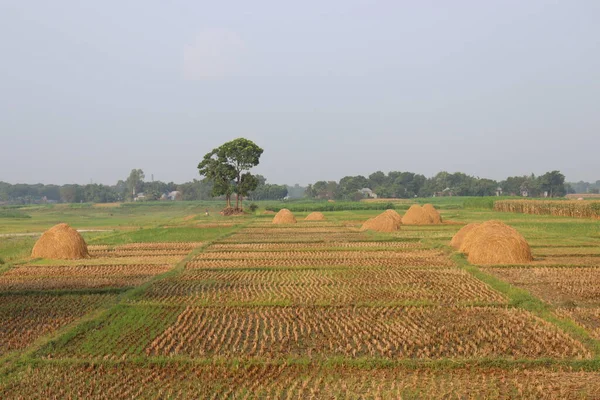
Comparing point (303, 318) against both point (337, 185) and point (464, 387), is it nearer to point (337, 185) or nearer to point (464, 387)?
point (464, 387)

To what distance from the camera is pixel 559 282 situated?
1520 cm

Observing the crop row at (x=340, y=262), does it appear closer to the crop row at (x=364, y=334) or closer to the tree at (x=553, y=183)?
the crop row at (x=364, y=334)

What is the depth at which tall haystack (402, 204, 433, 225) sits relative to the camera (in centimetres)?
3941

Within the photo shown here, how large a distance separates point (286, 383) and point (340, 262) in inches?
500

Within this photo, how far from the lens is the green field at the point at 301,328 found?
7.72m

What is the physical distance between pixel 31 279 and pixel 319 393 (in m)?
12.6

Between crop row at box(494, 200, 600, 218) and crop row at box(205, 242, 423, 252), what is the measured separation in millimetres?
26109

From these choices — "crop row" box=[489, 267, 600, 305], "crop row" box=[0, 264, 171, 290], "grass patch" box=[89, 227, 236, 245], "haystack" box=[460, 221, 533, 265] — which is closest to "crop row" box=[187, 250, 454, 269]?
"haystack" box=[460, 221, 533, 265]

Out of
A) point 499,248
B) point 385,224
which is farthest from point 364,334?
point 385,224

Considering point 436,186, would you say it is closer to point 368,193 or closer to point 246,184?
point 368,193

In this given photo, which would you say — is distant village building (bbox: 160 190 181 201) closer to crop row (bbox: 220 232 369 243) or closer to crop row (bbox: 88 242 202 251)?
crop row (bbox: 220 232 369 243)

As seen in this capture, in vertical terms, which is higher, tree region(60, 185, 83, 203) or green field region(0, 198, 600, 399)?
tree region(60, 185, 83, 203)

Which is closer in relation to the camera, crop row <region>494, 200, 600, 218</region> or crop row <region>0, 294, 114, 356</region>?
crop row <region>0, 294, 114, 356</region>

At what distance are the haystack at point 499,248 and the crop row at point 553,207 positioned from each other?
29.2m
